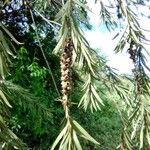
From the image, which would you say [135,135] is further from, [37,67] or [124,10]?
[37,67]

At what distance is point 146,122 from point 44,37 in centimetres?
398

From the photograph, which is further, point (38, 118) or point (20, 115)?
point (20, 115)

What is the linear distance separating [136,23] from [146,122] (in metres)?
0.40

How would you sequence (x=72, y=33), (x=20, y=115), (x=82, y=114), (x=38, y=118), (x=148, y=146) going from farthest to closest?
(x=82, y=114)
(x=20, y=115)
(x=38, y=118)
(x=148, y=146)
(x=72, y=33)

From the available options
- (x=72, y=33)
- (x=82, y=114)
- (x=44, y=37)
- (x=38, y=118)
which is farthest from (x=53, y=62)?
(x=72, y=33)

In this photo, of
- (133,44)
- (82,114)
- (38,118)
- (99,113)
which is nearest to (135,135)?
(133,44)

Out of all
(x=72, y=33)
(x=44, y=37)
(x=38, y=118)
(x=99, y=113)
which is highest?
(x=44, y=37)

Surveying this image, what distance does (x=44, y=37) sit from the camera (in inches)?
223

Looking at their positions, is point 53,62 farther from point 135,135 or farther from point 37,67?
point 135,135

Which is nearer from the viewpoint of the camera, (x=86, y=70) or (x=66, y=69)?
(x=66, y=69)

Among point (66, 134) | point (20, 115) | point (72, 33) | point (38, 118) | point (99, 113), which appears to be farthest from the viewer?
point (99, 113)

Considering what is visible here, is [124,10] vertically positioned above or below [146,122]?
above

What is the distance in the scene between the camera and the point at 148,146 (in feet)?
5.76

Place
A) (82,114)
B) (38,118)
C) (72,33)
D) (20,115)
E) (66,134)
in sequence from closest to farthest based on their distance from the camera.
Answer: (66,134)
(72,33)
(38,118)
(20,115)
(82,114)
